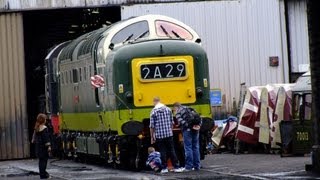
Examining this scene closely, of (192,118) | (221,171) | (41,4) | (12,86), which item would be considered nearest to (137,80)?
(192,118)

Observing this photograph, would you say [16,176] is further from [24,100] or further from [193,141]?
[24,100]

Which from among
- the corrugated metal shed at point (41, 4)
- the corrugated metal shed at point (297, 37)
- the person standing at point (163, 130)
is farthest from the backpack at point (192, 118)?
the corrugated metal shed at point (297, 37)

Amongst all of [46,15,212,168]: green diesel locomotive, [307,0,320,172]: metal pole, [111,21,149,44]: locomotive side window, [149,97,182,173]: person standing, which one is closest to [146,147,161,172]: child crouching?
[149,97,182,173]: person standing

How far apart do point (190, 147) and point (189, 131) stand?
0.38m

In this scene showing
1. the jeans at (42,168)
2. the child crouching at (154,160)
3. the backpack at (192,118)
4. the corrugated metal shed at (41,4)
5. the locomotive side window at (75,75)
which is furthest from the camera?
the corrugated metal shed at (41,4)

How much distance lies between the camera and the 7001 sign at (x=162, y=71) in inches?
874

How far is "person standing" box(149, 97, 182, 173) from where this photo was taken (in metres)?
21.2

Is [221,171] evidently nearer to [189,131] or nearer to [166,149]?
[189,131]

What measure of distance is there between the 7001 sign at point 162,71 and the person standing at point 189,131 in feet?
3.49

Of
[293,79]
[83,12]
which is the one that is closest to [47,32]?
[83,12]

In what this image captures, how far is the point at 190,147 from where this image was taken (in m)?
21.3

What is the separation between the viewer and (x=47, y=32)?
130ft

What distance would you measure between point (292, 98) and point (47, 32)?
17065 millimetres

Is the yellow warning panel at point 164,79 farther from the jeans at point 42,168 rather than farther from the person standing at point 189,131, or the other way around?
the jeans at point 42,168
